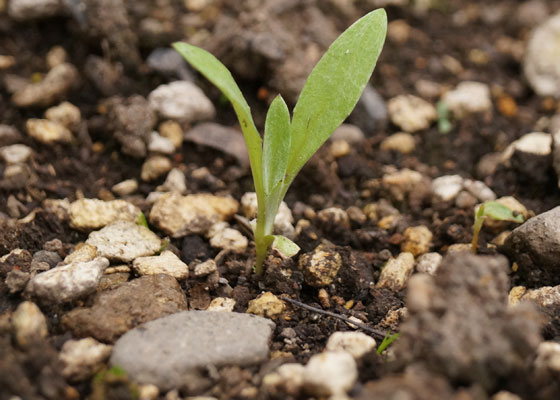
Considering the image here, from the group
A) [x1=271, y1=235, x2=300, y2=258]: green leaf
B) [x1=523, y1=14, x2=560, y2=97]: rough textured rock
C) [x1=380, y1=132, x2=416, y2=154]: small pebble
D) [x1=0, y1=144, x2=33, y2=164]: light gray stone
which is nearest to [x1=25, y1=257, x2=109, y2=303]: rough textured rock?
A: [x1=271, y1=235, x2=300, y2=258]: green leaf

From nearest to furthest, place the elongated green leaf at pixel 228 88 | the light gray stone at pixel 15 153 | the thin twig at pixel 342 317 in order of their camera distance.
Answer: the elongated green leaf at pixel 228 88, the thin twig at pixel 342 317, the light gray stone at pixel 15 153

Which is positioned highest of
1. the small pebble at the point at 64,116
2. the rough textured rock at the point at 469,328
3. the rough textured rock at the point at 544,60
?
the rough textured rock at the point at 544,60

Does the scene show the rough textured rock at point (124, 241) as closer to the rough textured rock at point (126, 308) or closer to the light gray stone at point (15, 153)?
the rough textured rock at point (126, 308)

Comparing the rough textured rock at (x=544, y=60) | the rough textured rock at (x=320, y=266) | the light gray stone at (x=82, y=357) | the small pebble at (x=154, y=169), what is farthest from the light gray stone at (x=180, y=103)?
the rough textured rock at (x=544, y=60)

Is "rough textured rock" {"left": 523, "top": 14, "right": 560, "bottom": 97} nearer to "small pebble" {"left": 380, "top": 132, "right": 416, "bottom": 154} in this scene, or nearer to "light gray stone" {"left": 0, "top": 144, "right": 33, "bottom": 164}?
"small pebble" {"left": 380, "top": 132, "right": 416, "bottom": 154}

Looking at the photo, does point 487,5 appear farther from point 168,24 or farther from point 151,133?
point 151,133

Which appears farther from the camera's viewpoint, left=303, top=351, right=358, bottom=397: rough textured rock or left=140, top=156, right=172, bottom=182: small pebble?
left=140, top=156, right=172, bottom=182: small pebble

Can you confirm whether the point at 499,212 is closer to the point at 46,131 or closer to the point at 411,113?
the point at 411,113

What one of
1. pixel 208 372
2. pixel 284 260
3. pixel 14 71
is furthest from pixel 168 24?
pixel 208 372
